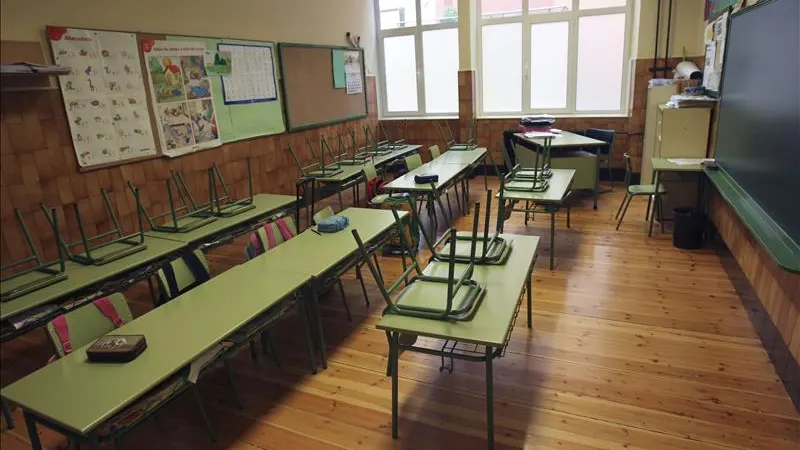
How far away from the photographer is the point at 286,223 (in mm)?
3465

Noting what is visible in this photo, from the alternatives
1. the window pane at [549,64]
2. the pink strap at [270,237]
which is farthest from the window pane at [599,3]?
the pink strap at [270,237]

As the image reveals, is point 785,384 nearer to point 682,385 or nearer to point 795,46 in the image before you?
point 682,385

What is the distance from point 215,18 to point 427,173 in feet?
8.63

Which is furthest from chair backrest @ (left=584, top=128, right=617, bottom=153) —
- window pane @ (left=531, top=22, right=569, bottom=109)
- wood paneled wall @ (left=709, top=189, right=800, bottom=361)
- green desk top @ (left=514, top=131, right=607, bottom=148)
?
wood paneled wall @ (left=709, top=189, right=800, bottom=361)

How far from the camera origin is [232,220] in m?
3.68

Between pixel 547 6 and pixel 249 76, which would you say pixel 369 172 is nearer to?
pixel 249 76

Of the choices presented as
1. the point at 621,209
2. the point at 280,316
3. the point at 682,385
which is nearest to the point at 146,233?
the point at 280,316

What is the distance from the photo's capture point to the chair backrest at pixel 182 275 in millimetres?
2588

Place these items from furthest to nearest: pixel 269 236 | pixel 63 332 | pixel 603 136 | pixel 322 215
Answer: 1. pixel 603 136
2. pixel 322 215
3. pixel 269 236
4. pixel 63 332

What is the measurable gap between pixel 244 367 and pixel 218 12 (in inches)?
144

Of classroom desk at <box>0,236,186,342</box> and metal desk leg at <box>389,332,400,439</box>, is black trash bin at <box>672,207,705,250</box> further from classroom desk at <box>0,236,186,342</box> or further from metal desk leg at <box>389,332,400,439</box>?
classroom desk at <box>0,236,186,342</box>

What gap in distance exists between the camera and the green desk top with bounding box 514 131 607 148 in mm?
5750

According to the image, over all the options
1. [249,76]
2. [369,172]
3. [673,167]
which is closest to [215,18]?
[249,76]

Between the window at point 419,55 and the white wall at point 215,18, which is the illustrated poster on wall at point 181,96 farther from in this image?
the window at point 419,55
